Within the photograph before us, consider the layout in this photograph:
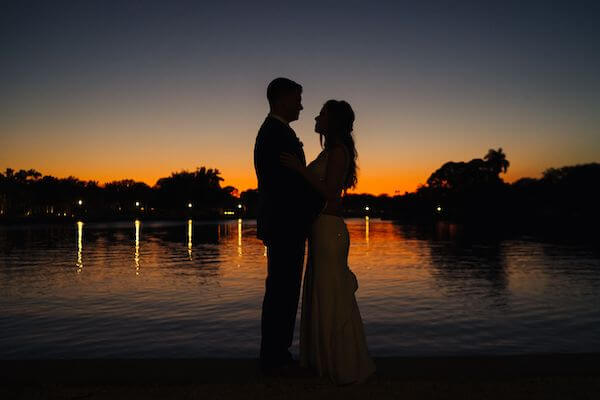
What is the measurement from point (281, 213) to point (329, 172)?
0.52 m

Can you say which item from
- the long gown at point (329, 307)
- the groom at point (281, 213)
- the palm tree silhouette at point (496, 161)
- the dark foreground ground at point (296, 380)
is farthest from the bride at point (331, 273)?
the palm tree silhouette at point (496, 161)

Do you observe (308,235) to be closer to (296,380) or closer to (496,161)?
(296,380)

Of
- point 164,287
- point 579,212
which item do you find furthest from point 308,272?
point 579,212

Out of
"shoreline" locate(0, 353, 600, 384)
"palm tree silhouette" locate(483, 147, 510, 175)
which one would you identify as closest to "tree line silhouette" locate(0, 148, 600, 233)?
"palm tree silhouette" locate(483, 147, 510, 175)

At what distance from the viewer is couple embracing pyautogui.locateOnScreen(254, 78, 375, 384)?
4477mm

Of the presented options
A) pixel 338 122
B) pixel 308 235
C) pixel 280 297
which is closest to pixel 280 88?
pixel 338 122

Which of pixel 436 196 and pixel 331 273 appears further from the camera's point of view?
pixel 436 196

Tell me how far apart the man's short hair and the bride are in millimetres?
327

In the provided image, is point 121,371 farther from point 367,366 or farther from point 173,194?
point 173,194

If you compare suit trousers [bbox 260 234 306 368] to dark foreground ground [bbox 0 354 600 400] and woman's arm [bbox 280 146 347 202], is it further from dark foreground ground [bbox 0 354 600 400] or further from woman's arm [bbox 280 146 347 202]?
woman's arm [bbox 280 146 347 202]

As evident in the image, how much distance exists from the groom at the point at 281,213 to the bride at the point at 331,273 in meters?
0.11

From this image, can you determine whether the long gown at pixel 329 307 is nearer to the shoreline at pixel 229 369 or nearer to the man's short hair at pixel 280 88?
the shoreline at pixel 229 369

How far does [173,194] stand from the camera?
144 m

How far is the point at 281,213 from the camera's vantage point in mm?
4527
